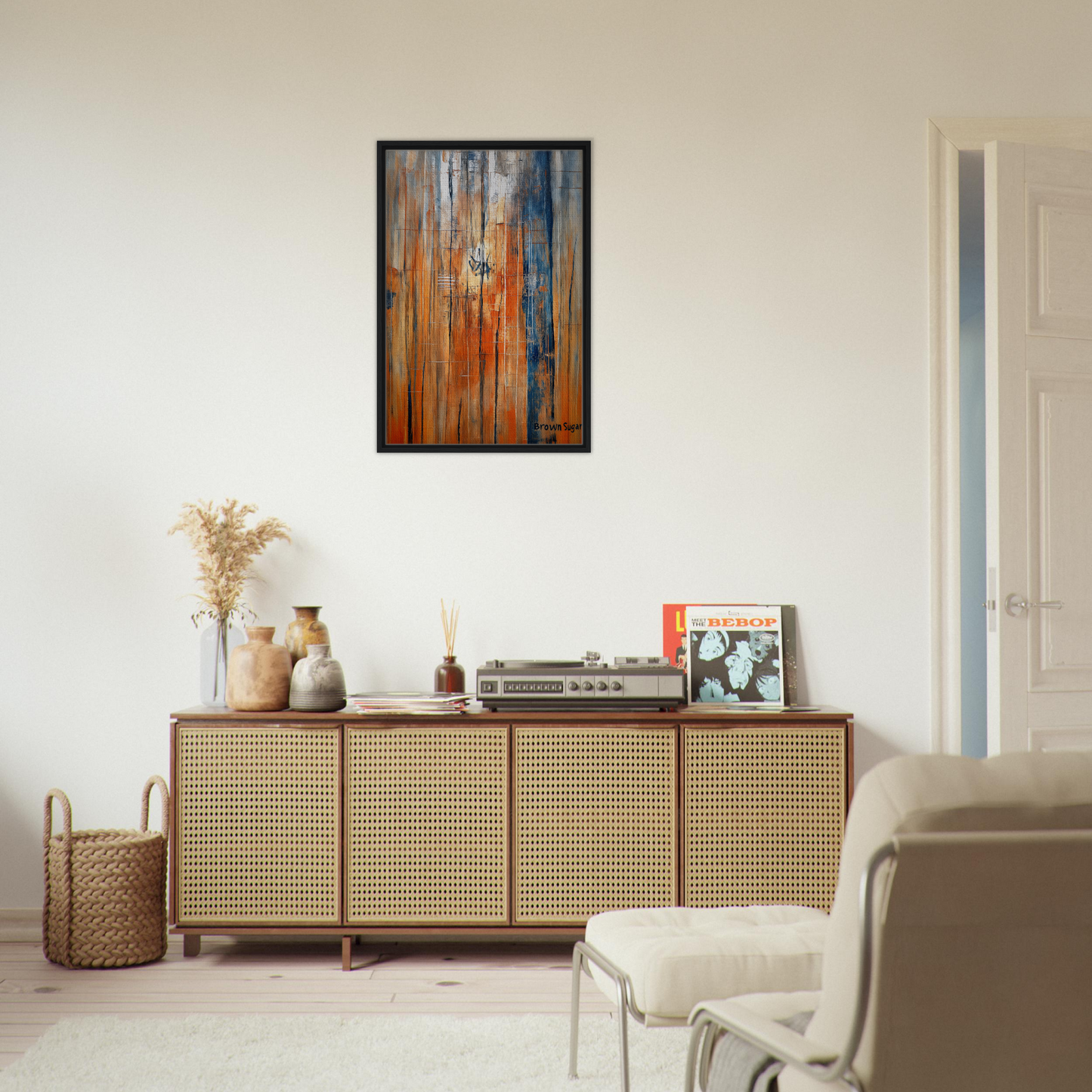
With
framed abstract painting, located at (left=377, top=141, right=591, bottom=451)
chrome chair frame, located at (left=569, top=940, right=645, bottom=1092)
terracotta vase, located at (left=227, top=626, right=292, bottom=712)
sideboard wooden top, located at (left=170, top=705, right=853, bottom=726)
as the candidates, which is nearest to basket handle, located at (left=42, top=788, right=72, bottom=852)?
sideboard wooden top, located at (left=170, top=705, right=853, bottom=726)

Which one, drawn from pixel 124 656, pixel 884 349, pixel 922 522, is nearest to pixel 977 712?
pixel 922 522

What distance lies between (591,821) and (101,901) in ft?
4.82

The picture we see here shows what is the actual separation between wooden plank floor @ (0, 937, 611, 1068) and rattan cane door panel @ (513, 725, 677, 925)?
221 mm

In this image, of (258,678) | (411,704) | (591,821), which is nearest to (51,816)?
(258,678)

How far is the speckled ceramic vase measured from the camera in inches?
124

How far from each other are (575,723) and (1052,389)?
6.09 feet

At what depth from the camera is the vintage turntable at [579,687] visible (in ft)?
A: 10.3

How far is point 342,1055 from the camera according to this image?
246 centimetres

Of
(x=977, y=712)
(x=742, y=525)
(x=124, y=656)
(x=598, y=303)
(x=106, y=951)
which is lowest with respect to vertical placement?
(x=106, y=951)

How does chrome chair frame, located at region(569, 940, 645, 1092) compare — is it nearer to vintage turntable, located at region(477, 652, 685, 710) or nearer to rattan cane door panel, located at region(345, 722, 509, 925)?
rattan cane door panel, located at region(345, 722, 509, 925)

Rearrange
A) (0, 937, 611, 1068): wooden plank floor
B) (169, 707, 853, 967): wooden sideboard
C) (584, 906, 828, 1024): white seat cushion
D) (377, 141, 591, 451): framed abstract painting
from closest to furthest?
1. (584, 906, 828, 1024): white seat cushion
2. (0, 937, 611, 1068): wooden plank floor
3. (169, 707, 853, 967): wooden sideboard
4. (377, 141, 591, 451): framed abstract painting

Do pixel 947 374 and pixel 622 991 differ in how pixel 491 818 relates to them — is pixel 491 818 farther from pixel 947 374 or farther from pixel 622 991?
pixel 947 374

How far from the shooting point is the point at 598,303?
356cm

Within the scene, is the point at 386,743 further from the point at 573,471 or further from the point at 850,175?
the point at 850,175
